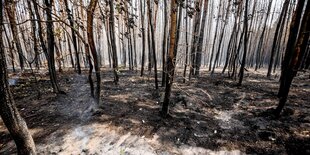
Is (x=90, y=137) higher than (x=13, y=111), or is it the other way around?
(x=13, y=111)

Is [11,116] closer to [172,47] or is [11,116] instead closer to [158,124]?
[158,124]

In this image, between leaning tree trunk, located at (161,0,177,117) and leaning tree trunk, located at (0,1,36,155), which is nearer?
leaning tree trunk, located at (0,1,36,155)

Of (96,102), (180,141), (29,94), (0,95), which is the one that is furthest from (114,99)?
(0,95)

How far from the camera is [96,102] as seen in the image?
6.58m

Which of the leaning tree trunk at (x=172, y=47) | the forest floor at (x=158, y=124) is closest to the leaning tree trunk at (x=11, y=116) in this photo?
the forest floor at (x=158, y=124)

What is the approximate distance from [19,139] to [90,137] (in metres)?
1.77

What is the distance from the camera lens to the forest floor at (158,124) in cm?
454

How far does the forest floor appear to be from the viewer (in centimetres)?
454

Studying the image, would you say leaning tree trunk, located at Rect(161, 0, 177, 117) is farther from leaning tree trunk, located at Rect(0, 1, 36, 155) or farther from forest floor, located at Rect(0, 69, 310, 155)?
leaning tree trunk, located at Rect(0, 1, 36, 155)

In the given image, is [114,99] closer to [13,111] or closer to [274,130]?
[13,111]

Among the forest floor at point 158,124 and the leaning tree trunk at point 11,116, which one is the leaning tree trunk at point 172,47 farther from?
the leaning tree trunk at point 11,116

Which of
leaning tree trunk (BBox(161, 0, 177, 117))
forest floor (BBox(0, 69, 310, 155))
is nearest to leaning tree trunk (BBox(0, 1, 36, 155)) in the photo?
forest floor (BBox(0, 69, 310, 155))

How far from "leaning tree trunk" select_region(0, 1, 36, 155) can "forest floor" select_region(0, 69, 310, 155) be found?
0.89 metres

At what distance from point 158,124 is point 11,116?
385cm
